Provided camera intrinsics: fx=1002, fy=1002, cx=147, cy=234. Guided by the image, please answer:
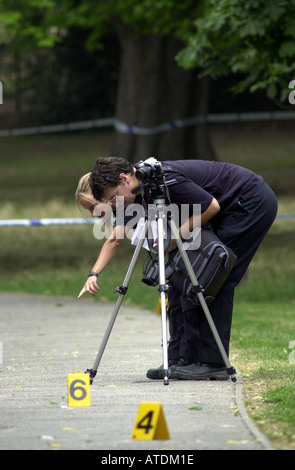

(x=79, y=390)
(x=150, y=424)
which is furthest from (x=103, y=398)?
(x=150, y=424)

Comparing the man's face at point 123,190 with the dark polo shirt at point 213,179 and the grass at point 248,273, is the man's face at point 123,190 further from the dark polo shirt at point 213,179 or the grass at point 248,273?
the grass at point 248,273

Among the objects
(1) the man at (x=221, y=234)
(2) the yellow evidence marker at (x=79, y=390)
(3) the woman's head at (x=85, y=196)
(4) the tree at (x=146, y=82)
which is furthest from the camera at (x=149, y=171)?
(4) the tree at (x=146, y=82)

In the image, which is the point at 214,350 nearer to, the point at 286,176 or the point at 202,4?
the point at 202,4

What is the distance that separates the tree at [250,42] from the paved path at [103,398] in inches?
146

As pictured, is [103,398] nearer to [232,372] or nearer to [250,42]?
[232,372]

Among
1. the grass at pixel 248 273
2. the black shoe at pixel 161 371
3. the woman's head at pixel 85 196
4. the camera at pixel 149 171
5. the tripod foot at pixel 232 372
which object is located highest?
the camera at pixel 149 171

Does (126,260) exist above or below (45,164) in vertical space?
above

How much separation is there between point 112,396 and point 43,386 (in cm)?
70

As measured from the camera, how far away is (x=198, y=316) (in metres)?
6.78

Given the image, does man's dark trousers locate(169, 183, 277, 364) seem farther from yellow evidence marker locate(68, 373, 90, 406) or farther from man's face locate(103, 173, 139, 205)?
yellow evidence marker locate(68, 373, 90, 406)

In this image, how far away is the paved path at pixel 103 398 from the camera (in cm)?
499

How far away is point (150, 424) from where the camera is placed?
493 centimetres

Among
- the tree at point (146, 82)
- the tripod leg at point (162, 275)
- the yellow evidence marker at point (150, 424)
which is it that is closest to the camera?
the yellow evidence marker at point (150, 424)
